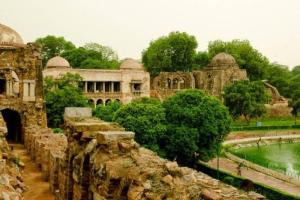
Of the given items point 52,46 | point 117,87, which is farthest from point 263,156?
point 52,46

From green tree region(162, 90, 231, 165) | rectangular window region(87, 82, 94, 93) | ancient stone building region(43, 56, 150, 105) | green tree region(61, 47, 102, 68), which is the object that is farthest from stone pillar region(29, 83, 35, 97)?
green tree region(61, 47, 102, 68)

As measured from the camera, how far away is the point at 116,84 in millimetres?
47156

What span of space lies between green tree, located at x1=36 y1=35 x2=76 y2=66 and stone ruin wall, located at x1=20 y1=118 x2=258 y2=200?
54.1 m

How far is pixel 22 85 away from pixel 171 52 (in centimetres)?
3700

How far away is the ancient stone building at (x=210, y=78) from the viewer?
52.3m

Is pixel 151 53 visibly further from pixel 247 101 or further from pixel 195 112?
pixel 195 112

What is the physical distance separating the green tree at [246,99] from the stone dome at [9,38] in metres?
20.2

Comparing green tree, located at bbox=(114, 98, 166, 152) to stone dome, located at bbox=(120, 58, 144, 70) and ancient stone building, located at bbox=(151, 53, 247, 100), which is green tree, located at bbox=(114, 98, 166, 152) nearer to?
stone dome, located at bbox=(120, 58, 144, 70)

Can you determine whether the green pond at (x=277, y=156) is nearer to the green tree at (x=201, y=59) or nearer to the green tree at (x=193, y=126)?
the green tree at (x=193, y=126)

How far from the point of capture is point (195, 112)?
77.9ft

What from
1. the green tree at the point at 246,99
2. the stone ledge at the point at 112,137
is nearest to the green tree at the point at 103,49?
the green tree at the point at 246,99

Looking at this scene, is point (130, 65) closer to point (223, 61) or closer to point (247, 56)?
point (223, 61)

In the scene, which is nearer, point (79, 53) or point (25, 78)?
point (25, 78)

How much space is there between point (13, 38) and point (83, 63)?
1202 inches
